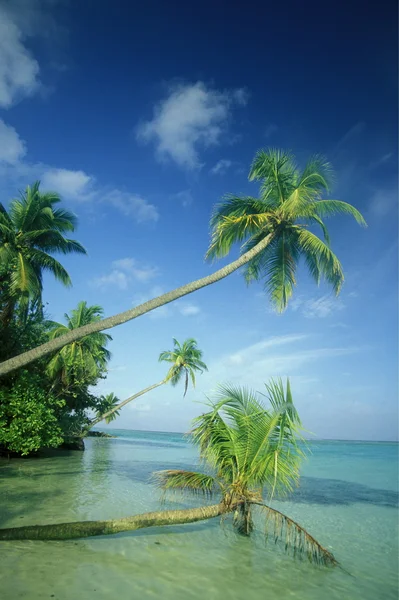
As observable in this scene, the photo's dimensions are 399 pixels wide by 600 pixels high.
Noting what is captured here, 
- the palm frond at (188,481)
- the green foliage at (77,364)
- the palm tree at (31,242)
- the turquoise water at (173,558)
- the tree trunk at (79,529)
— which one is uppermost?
the palm tree at (31,242)

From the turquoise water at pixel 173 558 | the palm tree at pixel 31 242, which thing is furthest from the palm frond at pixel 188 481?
the palm tree at pixel 31 242

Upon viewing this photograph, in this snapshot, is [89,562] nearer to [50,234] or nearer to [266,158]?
[266,158]

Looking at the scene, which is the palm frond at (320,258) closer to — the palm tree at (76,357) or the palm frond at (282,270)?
the palm frond at (282,270)

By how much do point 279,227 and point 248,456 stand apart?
24.5ft

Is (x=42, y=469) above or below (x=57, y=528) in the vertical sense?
below

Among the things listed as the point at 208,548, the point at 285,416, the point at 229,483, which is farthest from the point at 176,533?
the point at 285,416

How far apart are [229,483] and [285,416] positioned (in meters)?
1.74

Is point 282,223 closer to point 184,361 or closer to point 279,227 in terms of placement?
point 279,227

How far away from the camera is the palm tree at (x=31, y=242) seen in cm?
1517

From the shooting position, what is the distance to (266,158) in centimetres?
1202

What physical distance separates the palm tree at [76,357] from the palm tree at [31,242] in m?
6.46

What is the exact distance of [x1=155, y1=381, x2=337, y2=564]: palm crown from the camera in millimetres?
5867

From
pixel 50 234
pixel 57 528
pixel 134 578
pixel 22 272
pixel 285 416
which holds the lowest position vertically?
pixel 134 578

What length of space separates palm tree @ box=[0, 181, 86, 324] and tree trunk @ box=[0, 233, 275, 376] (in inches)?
271
